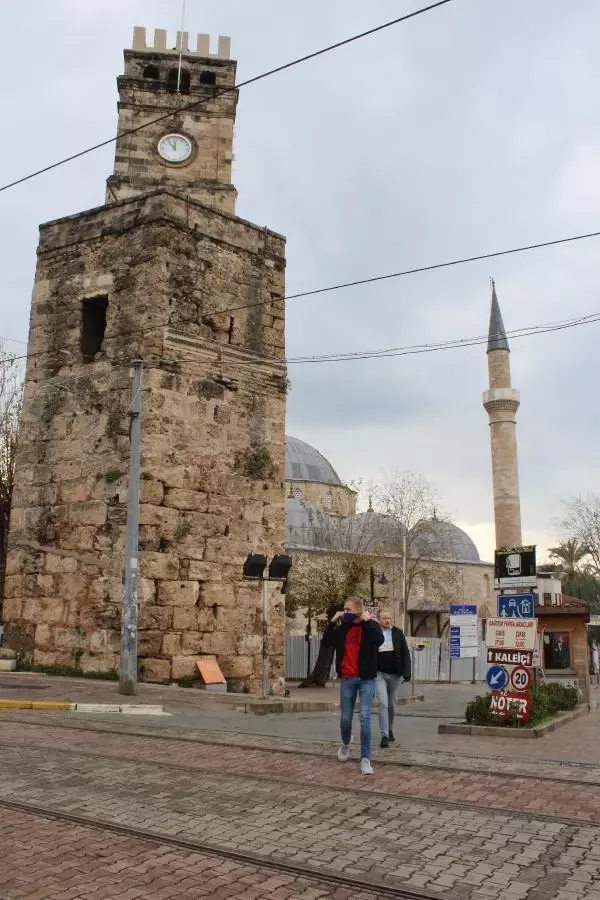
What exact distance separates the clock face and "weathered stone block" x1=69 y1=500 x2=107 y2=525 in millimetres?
9466

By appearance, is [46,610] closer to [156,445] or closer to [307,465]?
[156,445]

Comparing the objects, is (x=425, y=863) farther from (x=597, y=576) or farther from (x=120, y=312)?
(x=597, y=576)

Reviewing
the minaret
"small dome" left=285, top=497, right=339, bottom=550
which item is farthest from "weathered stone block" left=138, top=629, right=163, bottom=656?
the minaret

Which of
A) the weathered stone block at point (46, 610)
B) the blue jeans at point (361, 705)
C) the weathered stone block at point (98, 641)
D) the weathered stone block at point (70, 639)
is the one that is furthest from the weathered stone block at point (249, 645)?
the blue jeans at point (361, 705)

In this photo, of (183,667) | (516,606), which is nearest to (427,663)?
(183,667)

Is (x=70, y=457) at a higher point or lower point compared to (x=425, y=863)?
higher

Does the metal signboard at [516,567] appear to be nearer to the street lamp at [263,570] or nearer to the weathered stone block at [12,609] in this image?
the street lamp at [263,570]

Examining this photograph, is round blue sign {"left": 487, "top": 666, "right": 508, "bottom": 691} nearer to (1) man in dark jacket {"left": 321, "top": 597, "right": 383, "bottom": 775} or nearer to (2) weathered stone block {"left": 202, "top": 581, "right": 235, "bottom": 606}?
(1) man in dark jacket {"left": 321, "top": 597, "right": 383, "bottom": 775}

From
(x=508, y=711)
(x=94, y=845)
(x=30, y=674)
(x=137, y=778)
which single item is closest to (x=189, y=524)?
(x=30, y=674)

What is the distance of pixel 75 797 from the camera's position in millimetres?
5793

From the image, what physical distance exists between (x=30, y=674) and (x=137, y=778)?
355 inches

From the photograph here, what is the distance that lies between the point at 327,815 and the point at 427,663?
28.5 metres

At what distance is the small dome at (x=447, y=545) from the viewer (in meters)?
46.3

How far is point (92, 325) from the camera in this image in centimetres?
1667
